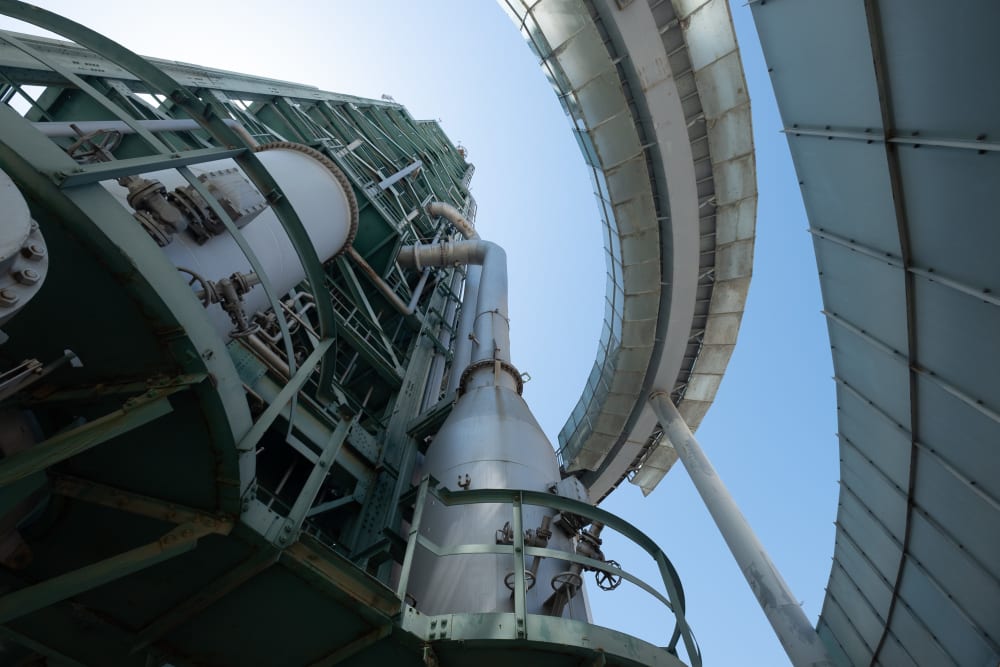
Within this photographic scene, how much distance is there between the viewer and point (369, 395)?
12.8 m

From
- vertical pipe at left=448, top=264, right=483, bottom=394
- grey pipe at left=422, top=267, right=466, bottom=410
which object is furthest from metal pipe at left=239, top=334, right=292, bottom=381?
grey pipe at left=422, top=267, right=466, bottom=410

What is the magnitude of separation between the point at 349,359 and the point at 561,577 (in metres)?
8.01

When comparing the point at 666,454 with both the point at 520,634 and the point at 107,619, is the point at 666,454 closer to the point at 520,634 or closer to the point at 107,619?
the point at 520,634

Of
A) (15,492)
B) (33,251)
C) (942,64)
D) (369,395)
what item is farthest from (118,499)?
(942,64)

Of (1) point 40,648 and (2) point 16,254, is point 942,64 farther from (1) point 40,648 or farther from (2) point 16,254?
(1) point 40,648

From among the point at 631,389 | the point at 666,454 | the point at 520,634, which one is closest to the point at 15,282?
the point at 520,634

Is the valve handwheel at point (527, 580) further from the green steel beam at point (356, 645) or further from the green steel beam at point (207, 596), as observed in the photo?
the green steel beam at point (207, 596)

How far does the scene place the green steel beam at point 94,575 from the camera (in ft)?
11.0

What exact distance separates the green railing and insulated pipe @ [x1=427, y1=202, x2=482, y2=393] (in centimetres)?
586

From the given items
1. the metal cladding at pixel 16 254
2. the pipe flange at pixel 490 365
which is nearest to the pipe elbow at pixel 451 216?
the pipe flange at pixel 490 365

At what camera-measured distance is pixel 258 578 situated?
4.52 metres

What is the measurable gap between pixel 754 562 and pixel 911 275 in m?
8.86

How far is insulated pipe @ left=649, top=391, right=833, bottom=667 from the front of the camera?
1085 cm

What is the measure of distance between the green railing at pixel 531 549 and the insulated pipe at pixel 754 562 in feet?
23.1
